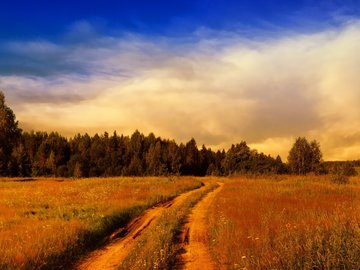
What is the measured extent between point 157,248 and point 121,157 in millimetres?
109462

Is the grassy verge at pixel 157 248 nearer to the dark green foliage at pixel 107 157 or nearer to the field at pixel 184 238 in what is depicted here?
the field at pixel 184 238

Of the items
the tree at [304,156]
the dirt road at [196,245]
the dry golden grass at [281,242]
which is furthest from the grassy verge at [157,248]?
the tree at [304,156]

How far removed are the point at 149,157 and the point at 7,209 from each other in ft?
303

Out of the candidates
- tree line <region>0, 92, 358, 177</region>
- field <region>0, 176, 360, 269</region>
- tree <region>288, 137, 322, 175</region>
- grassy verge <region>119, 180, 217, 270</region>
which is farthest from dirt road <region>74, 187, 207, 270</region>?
tree <region>288, 137, 322, 175</region>

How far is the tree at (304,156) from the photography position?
80.7m

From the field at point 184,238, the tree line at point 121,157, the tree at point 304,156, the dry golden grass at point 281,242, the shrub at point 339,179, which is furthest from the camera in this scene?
the tree at point 304,156

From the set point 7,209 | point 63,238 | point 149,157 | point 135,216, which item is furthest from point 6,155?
point 63,238

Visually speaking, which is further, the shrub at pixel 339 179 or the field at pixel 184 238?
the shrub at pixel 339 179

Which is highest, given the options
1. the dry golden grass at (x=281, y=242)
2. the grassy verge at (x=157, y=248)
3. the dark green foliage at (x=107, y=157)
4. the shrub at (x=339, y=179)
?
the dark green foliage at (x=107, y=157)

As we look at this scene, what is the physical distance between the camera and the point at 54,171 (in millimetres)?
99375

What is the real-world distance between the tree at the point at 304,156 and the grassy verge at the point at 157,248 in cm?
6843

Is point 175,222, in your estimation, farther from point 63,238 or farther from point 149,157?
point 149,157

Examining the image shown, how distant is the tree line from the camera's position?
7388 centimetres

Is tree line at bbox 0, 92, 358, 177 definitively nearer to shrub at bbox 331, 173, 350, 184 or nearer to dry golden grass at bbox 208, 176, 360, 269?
shrub at bbox 331, 173, 350, 184
